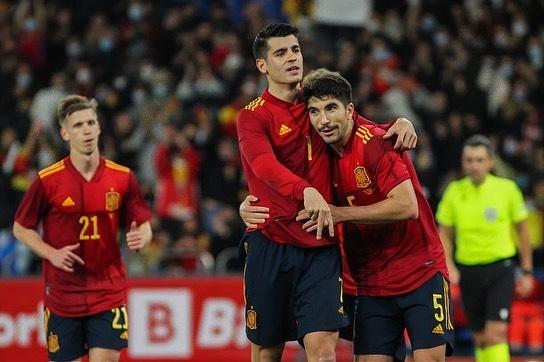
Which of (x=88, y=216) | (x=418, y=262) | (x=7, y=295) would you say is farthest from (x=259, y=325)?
(x=7, y=295)

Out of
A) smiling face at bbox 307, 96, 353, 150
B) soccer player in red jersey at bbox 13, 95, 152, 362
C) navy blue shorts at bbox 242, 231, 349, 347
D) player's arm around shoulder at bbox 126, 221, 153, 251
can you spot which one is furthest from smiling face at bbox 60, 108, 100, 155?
smiling face at bbox 307, 96, 353, 150

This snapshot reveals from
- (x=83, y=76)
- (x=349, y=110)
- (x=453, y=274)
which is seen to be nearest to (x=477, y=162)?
(x=453, y=274)

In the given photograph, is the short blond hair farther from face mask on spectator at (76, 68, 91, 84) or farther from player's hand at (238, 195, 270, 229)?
face mask on spectator at (76, 68, 91, 84)

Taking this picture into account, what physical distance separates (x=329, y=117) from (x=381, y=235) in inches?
35.5

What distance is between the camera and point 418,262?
7555 millimetres

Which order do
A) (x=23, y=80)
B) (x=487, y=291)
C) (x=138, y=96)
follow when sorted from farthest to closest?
(x=23, y=80)
(x=138, y=96)
(x=487, y=291)

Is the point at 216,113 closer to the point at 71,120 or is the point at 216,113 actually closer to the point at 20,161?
the point at 20,161

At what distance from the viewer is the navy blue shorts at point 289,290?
727cm

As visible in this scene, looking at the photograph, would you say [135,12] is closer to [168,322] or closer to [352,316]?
[168,322]

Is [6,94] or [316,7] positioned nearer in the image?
[6,94]

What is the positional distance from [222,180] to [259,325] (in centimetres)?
781

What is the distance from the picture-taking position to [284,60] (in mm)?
7406

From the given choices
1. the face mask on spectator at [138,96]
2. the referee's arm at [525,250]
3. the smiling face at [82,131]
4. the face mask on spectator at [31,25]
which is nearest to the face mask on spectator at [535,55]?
the face mask on spectator at [138,96]

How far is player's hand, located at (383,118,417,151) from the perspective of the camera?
24.3 feet
